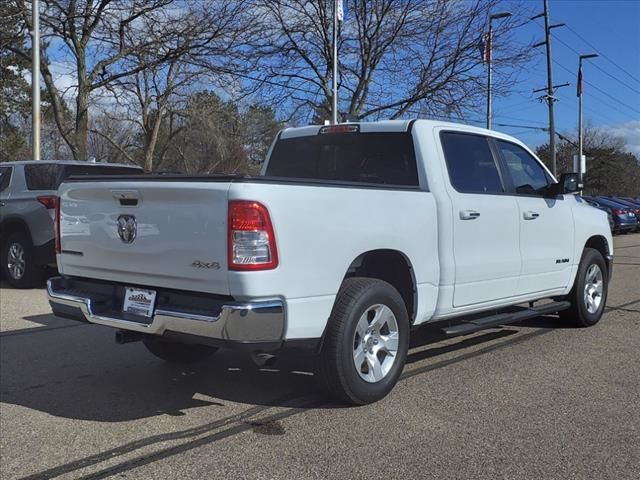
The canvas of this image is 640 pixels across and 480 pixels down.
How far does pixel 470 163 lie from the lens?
5609mm

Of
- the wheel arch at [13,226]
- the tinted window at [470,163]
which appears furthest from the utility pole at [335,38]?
the tinted window at [470,163]

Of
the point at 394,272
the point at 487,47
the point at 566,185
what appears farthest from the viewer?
the point at 487,47

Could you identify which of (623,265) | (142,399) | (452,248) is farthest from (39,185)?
(623,265)

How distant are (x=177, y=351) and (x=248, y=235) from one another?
7.43ft

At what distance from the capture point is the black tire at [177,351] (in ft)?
18.2

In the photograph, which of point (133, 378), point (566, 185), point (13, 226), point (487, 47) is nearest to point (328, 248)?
point (133, 378)

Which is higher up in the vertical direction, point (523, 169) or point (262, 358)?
point (523, 169)

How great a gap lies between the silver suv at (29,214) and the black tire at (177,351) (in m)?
4.52

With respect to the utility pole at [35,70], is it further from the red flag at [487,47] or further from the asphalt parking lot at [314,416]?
the red flag at [487,47]

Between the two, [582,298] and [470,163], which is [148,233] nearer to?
[470,163]

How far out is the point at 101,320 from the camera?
14.5 ft

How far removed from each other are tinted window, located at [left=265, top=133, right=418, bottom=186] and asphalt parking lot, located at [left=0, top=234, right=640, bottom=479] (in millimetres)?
1642

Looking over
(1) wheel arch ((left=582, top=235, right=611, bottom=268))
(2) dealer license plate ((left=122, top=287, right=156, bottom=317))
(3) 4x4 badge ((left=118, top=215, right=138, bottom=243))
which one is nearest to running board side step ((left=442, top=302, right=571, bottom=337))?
(1) wheel arch ((left=582, top=235, right=611, bottom=268))

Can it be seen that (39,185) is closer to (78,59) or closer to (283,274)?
(283,274)
